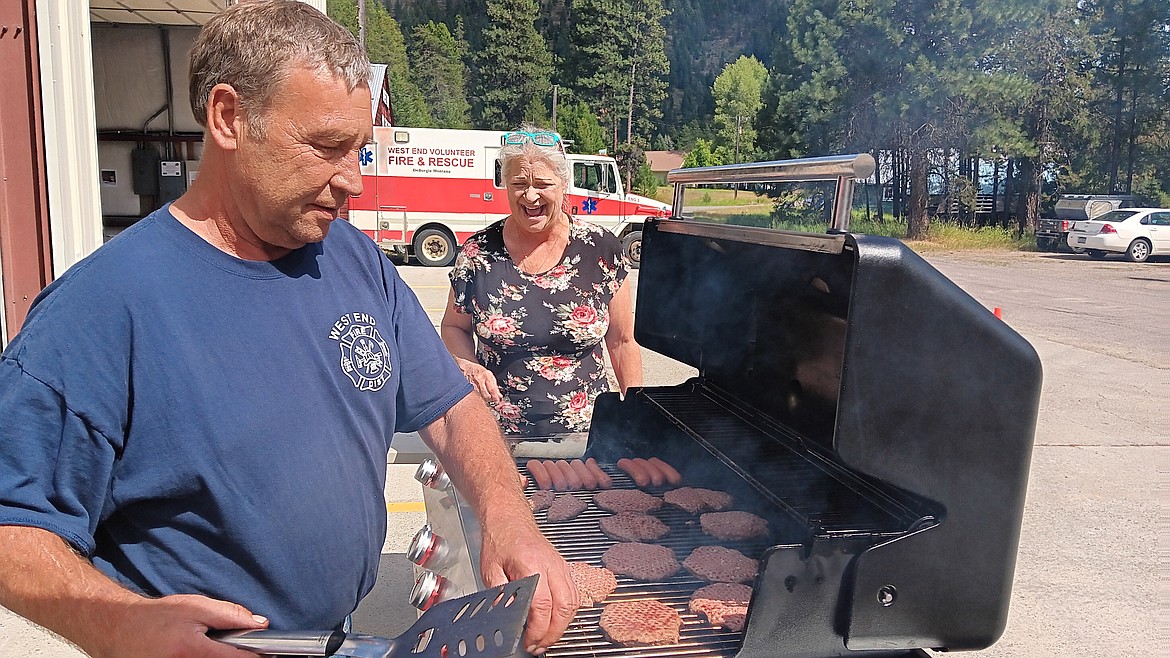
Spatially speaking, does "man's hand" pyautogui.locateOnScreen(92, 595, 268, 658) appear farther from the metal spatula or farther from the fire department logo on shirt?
the fire department logo on shirt

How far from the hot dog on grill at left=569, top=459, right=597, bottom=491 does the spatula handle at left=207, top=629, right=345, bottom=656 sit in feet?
4.65

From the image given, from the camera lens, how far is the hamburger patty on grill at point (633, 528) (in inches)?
86.2

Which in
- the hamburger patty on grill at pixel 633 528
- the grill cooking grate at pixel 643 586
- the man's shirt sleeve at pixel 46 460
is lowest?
the grill cooking grate at pixel 643 586

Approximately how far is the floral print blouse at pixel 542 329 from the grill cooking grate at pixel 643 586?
46cm

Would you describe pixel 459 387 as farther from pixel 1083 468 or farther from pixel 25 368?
pixel 1083 468

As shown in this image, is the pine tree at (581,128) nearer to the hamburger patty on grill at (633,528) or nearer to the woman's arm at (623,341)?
the woman's arm at (623,341)

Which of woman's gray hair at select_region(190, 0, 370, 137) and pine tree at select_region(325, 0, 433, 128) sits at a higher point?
pine tree at select_region(325, 0, 433, 128)

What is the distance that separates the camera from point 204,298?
4.37ft

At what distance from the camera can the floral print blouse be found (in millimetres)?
3059

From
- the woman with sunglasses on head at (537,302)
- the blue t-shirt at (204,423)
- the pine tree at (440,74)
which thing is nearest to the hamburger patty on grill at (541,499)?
the woman with sunglasses on head at (537,302)

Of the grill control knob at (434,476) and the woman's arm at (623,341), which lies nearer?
the grill control knob at (434,476)

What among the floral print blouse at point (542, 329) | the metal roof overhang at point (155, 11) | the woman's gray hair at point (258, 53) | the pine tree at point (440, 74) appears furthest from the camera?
the pine tree at point (440, 74)

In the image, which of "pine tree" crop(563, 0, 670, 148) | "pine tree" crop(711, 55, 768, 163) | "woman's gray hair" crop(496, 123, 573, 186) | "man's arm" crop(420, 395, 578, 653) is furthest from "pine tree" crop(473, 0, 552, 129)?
"man's arm" crop(420, 395, 578, 653)

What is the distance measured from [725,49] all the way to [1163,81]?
42.8 m
